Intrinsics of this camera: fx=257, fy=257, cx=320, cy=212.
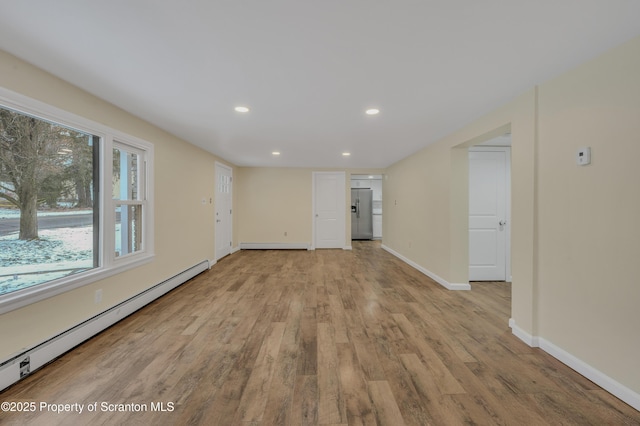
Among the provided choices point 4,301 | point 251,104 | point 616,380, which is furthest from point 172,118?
point 616,380

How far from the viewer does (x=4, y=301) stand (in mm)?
1682

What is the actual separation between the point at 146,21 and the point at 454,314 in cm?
357

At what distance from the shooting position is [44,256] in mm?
2059

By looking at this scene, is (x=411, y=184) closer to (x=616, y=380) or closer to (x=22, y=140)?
(x=616, y=380)

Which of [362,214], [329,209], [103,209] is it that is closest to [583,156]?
[103,209]

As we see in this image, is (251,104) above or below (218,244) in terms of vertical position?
above

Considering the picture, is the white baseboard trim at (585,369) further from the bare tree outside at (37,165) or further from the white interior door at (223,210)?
the white interior door at (223,210)

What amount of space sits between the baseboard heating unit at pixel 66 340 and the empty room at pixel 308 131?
13 millimetres

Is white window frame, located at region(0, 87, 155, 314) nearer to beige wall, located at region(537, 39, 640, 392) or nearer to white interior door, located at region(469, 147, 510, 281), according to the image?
beige wall, located at region(537, 39, 640, 392)

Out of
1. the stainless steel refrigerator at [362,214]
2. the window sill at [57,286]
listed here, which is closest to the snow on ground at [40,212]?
the window sill at [57,286]

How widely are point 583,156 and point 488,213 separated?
2422 mm

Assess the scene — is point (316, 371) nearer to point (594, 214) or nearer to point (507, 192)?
point (594, 214)

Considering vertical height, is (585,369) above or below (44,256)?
below

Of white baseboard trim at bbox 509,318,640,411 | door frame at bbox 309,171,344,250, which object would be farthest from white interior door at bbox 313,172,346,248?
white baseboard trim at bbox 509,318,640,411
